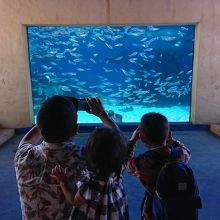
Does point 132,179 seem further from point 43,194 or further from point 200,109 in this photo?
point 200,109

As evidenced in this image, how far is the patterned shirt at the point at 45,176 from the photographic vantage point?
1.27 metres

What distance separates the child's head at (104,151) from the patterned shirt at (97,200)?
55mm

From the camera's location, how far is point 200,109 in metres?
6.77

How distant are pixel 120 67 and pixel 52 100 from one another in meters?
14.1

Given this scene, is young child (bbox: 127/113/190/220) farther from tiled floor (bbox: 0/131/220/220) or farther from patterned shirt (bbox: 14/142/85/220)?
tiled floor (bbox: 0/131/220/220)

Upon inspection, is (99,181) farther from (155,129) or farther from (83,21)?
(83,21)

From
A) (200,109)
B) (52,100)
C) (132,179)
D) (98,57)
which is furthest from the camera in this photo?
(98,57)

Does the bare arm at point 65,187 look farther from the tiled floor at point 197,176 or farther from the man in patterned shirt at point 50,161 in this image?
the tiled floor at point 197,176

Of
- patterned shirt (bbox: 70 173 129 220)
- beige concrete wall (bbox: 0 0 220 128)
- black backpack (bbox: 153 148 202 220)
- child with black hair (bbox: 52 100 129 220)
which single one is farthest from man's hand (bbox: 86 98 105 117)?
beige concrete wall (bbox: 0 0 220 128)

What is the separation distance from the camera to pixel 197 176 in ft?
12.9

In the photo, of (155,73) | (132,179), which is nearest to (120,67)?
(155,73)

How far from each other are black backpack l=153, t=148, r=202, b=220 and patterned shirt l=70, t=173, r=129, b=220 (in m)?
0.38

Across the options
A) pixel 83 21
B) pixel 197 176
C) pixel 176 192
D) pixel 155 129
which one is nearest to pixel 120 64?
pixel 83 21

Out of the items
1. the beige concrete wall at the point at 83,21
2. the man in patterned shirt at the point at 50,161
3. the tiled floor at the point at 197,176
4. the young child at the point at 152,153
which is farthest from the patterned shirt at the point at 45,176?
the beige concrete wall at the point at 83,21
